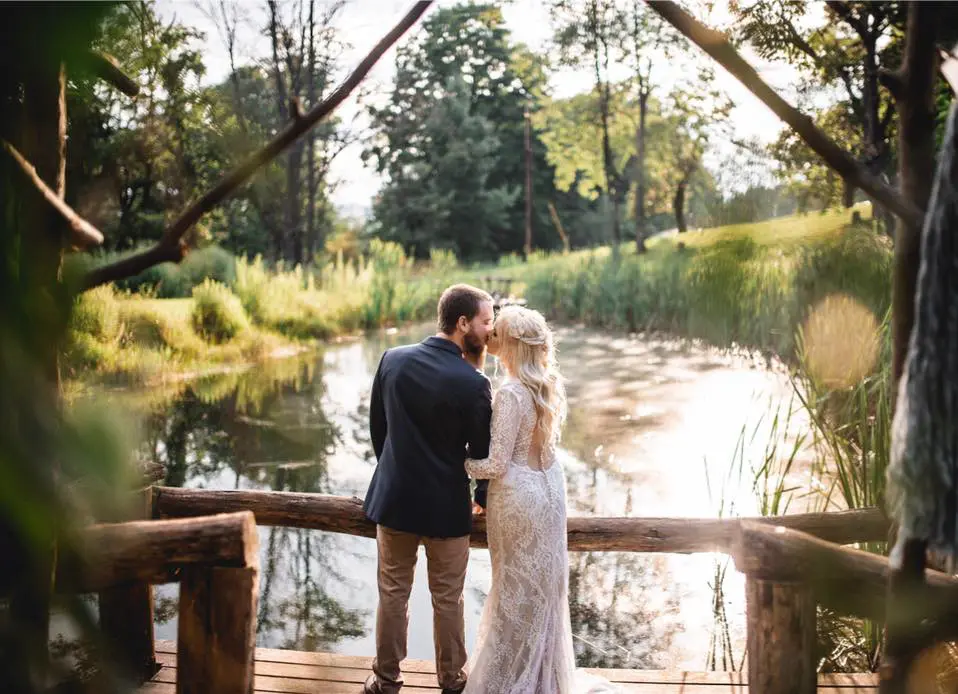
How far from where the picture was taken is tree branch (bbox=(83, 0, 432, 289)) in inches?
34.5

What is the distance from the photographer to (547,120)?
3011 cm

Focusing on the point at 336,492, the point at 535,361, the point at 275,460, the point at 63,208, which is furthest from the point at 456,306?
the point at 275,460

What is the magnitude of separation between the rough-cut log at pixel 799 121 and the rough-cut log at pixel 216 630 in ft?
5.56

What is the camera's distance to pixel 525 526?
2.95 metres

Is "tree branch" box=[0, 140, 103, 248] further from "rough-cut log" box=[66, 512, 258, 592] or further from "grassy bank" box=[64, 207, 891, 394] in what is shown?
"rough-cut log" box=[66, 512, 258, 592]

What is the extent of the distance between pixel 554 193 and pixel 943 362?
4362 centimetres

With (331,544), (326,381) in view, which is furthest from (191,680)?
(326,381)

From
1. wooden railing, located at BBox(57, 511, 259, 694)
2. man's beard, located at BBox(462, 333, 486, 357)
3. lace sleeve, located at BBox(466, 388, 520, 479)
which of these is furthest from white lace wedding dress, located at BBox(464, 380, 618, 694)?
wooden railing, located at BBox(57, 511, 259, 694)

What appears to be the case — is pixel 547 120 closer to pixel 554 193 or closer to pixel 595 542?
pixel 554 193

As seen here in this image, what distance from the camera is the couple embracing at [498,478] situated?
2.92 metres

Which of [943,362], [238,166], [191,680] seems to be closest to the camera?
[238,166]

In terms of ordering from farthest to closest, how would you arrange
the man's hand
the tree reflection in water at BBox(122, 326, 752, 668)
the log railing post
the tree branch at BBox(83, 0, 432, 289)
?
the tree reflection in water at BBox(122, 326, 752, 668) → the man's hand → the log railing post → the tree branch at BBox(83, 0, 432, 289)

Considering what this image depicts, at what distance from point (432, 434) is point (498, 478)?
278 millimetres

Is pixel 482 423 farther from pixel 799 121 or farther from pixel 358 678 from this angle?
pixel 799 121
